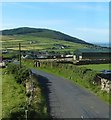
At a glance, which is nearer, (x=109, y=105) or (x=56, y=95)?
(x=109, y=105)

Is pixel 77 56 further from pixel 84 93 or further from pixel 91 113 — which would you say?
pixel 91 113

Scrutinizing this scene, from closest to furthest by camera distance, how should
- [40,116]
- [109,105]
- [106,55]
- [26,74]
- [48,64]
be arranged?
[40,116]
[109,105]
[26,74]
[48,64]
[106,55]

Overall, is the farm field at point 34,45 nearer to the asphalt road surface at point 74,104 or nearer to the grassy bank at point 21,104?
the asphalt road surface at point 74,104

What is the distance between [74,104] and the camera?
62.8ft

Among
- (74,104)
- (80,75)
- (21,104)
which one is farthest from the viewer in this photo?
(80,75)

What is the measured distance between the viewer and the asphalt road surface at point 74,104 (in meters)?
16.3

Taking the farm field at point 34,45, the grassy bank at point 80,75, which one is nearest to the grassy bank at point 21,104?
the grassy bank at point 80,75

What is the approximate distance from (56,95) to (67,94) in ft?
3.26

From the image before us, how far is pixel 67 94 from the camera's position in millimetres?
22969

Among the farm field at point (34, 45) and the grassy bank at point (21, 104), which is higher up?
the farm field at point (34, 45)

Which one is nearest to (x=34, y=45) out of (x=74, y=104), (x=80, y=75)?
(x=80, y=75)

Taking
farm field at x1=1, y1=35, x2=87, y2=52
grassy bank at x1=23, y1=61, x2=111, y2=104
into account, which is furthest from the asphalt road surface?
farm field at x1=1, y1=35, x2=87, y2=52

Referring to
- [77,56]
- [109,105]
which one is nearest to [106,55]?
[77,56]

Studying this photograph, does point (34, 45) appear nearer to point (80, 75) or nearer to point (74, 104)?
point (80, 75)
